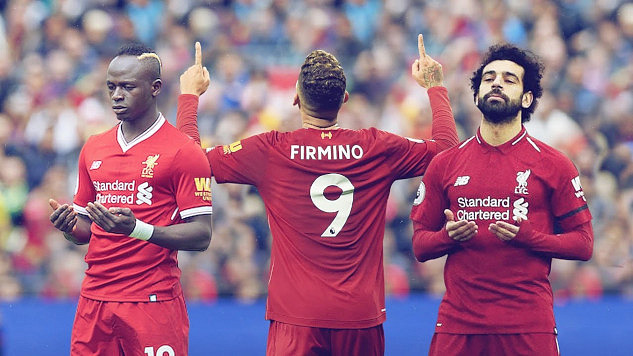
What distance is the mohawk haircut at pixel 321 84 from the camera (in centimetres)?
539

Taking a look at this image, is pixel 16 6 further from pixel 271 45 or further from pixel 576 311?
pixel 576 311

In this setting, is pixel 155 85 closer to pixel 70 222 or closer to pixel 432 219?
pixel 70 222

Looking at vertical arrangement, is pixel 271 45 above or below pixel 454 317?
above

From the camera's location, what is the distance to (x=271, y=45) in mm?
12070

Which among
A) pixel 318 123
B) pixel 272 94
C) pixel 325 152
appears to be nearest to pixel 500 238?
pixel 325 152

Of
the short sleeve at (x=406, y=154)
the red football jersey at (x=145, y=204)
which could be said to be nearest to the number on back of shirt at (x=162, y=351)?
the red football jersey at (x=145, y=204)

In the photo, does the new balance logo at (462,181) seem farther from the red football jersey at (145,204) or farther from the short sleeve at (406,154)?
the red football jersey at (145,204)

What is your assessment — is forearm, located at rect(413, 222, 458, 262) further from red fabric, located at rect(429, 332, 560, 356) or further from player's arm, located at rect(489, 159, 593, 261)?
red fabric, located at rect(429, 332, 560, 356)

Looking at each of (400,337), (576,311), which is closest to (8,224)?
(400,337)

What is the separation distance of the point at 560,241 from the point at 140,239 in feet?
6.62

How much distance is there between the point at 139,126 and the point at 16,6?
24.4ft

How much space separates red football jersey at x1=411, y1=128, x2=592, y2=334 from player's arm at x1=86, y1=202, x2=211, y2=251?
109cm

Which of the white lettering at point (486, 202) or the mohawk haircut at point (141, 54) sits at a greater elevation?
the mohawk haircut at point (141, 54)

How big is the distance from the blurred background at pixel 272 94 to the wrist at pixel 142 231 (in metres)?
4.82
